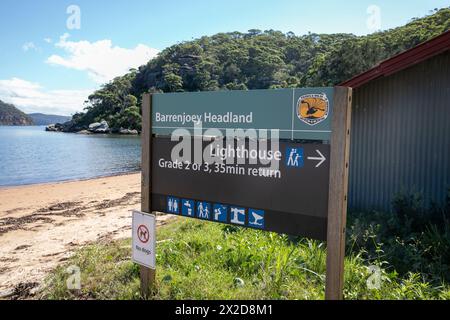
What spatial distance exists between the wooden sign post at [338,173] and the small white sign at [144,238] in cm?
192

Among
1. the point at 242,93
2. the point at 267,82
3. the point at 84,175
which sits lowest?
the point at 84,175

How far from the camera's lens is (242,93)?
3707 millimetres

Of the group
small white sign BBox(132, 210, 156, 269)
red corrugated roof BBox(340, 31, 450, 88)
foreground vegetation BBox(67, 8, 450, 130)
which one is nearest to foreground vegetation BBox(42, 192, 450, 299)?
small white sign BBox(132, 210, 156, 269)

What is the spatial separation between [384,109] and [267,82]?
94.8 m

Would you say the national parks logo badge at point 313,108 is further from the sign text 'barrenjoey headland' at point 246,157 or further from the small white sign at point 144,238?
the small white sign at point 144,238

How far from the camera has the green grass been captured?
410 centimetres

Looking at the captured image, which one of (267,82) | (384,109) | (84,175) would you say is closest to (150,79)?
(267,82)

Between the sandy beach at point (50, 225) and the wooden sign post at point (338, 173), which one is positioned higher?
the wooden sign post at point (338, 173)

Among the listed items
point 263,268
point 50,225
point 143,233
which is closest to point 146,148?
point 143,233

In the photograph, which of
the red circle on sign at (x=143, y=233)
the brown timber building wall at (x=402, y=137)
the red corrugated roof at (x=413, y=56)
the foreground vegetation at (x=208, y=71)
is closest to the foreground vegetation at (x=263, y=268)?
the red circle on sign at (x=143, y=233)

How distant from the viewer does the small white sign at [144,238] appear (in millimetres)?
4139

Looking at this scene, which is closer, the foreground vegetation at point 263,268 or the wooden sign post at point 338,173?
the wooden sign post at point 338,173
